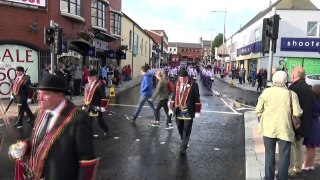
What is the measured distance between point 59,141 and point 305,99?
417cm

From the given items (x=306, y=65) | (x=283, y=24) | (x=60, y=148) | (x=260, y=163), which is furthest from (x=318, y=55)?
(x=60, y=148)

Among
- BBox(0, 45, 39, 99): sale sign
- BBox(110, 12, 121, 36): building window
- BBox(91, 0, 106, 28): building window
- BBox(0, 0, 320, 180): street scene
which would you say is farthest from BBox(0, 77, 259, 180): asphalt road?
BBox(110, 12, 121, 36): building window

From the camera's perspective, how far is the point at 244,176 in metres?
6.36

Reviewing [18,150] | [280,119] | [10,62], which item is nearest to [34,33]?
[10,62]

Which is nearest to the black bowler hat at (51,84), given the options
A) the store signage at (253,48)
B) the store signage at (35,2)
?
the store signage at (35,2)

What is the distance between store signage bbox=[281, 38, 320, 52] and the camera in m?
30.2

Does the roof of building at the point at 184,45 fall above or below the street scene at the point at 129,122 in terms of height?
above

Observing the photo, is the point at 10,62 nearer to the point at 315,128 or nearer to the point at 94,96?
the point at 94,96

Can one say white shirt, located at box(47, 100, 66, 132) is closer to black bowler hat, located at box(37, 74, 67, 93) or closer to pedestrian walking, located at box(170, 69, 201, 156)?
black bowler hat, located at box(37, 74, 67, 93)

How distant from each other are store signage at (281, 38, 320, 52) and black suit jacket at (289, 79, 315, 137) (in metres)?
26.1

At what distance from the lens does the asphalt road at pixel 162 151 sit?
640cm

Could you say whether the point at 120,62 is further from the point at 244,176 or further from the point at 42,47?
the point at 244,176

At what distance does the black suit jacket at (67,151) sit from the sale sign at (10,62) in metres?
15.2

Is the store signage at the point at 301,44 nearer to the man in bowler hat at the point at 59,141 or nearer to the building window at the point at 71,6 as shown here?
the building window at the point at 71,6
